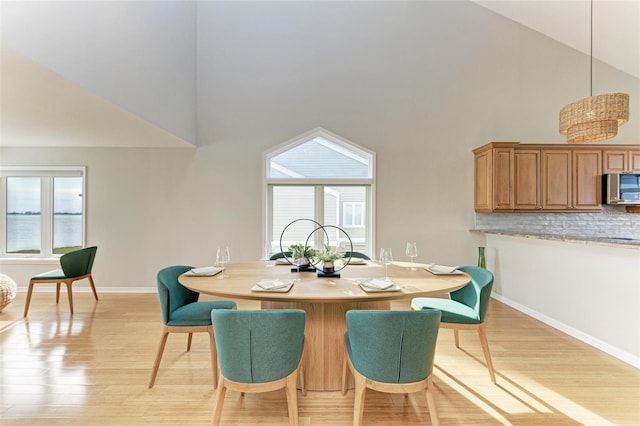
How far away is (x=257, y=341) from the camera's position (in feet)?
4.66

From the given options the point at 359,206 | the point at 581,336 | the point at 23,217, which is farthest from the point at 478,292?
the point at 23,217

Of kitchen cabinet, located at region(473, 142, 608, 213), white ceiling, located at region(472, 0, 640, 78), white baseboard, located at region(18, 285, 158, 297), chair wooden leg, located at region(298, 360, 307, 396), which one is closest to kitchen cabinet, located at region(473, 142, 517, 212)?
kitchen cabinet, located at region(473, 142, 608, 213)

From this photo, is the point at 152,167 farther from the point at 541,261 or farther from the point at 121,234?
the point at 541,261

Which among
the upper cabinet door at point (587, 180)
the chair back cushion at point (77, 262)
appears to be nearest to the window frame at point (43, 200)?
the chair back cushion at point (77, 262)

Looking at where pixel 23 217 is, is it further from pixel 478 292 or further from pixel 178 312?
pixel 478 292

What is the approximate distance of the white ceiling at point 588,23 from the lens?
3.78 meters

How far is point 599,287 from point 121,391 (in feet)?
13.7

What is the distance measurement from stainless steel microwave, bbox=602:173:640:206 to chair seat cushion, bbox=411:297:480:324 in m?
3.29

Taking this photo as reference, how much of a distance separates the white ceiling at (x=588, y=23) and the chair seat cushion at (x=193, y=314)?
18.2 ft

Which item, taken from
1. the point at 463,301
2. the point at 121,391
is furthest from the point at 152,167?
the point at 463,301

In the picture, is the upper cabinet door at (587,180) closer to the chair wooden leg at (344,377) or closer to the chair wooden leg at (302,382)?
the chair wooden leg at (344,377)

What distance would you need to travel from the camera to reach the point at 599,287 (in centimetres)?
272

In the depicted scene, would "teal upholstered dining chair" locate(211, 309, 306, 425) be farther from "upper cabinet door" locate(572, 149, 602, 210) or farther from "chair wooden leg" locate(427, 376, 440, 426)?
"upper cabinet door" locate(572, 149, 602, 210)

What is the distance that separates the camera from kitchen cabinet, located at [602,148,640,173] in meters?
4.03
